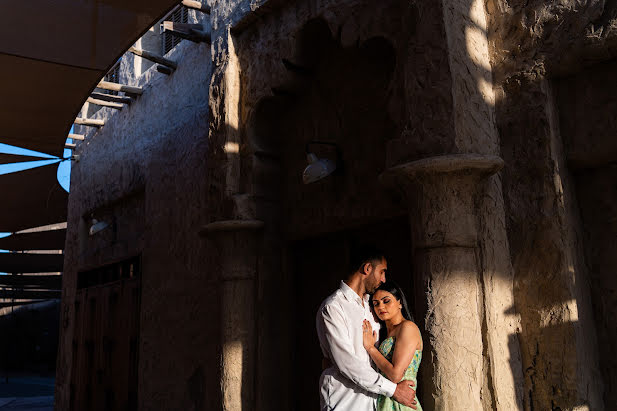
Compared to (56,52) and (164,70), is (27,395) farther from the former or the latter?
(56,52)

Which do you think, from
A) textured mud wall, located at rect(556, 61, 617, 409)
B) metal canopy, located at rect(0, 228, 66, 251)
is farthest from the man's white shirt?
metal canopy, located at rect(0, 228, 66, 251)

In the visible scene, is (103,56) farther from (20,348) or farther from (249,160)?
(20,348)

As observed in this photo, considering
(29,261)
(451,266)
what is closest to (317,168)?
(451,266)

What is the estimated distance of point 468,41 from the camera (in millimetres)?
3229

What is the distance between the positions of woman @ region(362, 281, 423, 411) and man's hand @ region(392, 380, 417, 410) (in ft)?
0.11

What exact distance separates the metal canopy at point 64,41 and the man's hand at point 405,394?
9.02 ft

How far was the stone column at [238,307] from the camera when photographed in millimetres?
4332

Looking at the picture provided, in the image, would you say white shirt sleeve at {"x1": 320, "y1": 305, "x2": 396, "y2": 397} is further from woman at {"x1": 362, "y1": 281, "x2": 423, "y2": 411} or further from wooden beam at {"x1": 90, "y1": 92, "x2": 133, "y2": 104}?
wooden beam at {"x1": 90, "y1": 92, "x2": 133, "y2": 104}

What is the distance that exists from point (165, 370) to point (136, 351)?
0.95 meters

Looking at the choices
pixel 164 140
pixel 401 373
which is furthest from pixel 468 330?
pixel 164 140

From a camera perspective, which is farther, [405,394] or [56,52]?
[56,52]

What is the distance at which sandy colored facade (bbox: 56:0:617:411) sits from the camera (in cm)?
293

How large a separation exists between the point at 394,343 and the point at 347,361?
0.93 ft

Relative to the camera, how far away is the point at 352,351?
2.53 meters
